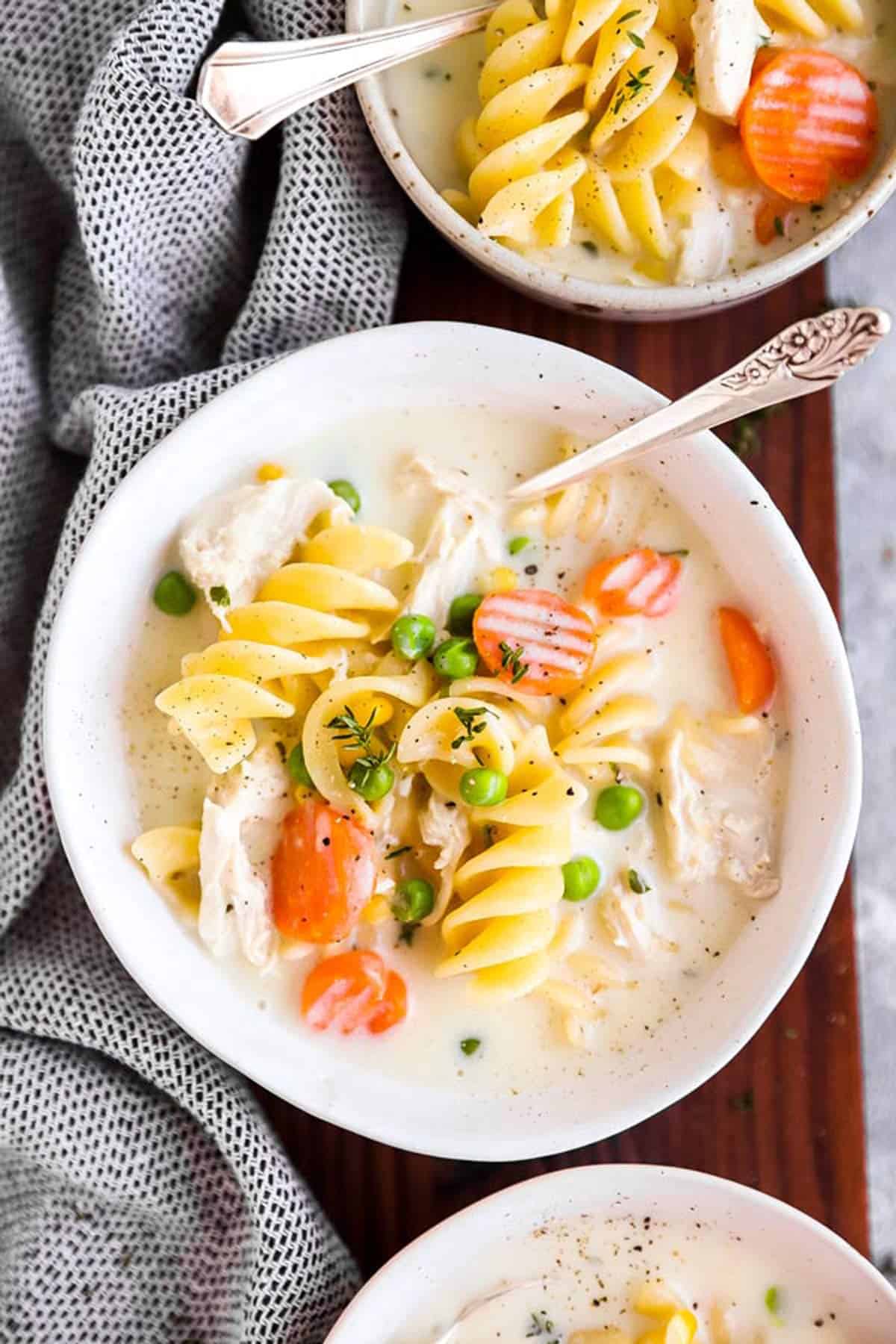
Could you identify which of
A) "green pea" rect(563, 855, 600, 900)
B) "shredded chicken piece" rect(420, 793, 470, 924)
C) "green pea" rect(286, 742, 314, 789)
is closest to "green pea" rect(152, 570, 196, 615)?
"green pea" rect(286, 742, 314, 789)

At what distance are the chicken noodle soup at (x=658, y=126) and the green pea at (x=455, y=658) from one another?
1.99 feet

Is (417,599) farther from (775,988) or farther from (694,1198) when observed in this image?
(694,1198)

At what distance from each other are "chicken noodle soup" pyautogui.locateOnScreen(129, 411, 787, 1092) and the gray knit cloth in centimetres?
25

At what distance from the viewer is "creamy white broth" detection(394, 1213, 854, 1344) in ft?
7.39

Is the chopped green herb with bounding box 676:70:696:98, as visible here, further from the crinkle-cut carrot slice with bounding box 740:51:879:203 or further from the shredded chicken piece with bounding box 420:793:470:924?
the shredded chicken piece with bounding box 420:793:470:924

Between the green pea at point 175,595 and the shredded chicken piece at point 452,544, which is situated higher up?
the shredded chicken piece at point 452,544

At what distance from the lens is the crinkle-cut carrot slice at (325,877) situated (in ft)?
6.95

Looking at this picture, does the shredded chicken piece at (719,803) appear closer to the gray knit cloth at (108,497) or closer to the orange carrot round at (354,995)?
the orange carrot round at (354,995)

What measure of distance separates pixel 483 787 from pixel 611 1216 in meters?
0.75

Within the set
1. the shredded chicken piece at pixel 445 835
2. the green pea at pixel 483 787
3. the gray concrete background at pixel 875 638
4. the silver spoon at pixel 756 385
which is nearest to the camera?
the silver spoon at pixel 756 385

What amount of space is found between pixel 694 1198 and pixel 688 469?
3.71 feet

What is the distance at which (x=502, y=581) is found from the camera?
7.20ft

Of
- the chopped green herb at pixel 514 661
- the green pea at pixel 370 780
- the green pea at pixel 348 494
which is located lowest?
the green pea at pixel 370 780

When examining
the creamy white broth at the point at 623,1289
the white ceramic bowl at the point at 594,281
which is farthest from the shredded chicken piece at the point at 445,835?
the white ceramic bowl at the point at 594,281
